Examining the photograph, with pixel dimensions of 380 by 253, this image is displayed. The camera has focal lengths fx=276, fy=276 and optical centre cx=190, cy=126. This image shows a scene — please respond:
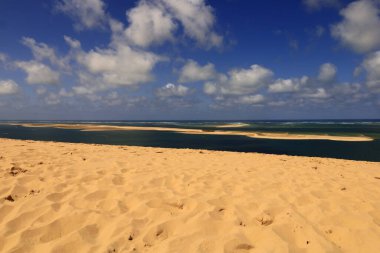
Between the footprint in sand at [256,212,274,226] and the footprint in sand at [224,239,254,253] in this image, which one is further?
the footprint in sand at [256,212,274,226]

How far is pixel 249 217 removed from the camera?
4738 millimetres

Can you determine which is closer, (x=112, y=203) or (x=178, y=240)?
(x=178, y=240)

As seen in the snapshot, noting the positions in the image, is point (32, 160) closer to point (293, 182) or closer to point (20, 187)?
point (20, 187)

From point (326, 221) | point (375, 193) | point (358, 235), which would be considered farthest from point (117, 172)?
point (375, 193)

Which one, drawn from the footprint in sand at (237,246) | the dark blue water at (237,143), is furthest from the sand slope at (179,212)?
the dark blue water at (237,143)

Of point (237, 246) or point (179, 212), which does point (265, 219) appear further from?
Result: point (179, 212)

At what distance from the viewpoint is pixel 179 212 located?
16.1 feet

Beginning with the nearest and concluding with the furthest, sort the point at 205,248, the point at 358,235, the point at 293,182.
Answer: the point at 205,248, the point at 358,235, the point at 293,182

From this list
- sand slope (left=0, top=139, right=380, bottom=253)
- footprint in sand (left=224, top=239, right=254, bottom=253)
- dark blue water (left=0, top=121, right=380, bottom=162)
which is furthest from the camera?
dark blue water (left=0, top=121, right=380, bottom=162)

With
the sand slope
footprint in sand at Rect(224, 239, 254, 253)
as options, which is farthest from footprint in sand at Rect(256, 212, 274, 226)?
footprint in sand at Rect(224, 239, 254, 253)

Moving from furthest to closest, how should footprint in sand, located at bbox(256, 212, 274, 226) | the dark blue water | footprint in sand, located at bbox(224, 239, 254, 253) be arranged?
the dark blue water < footprint in sand, located at bbox(256, 212, 274, 226) < footprint in sand, located at bbox(224, 239, 254, 253)

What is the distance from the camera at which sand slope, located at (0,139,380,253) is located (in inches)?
151

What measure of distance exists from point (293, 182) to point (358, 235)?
3.19 metres

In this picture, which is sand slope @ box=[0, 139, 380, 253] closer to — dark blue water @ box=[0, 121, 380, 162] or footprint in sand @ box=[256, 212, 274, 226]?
footprint in sand @ box=[256, 212, 274, 226]
